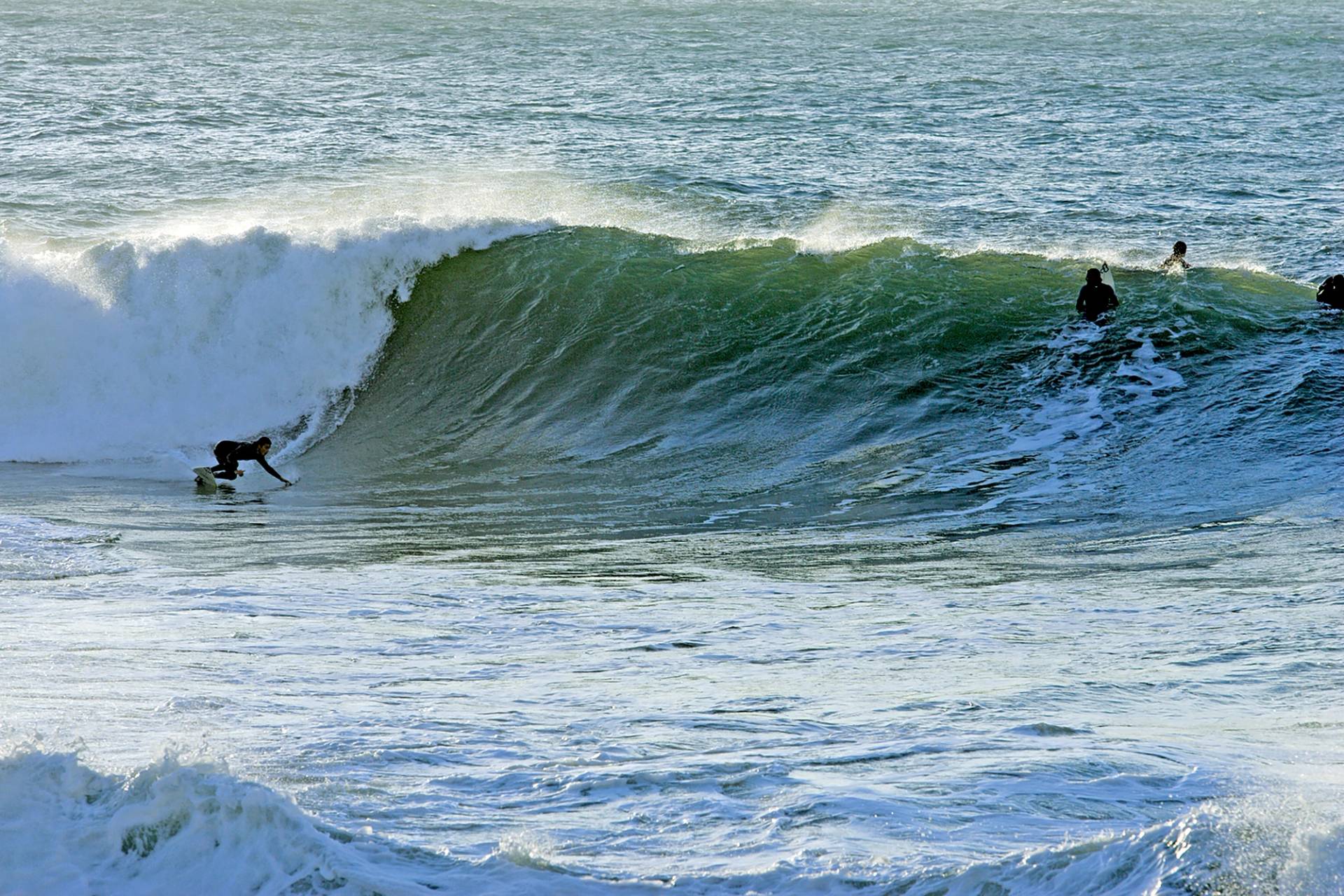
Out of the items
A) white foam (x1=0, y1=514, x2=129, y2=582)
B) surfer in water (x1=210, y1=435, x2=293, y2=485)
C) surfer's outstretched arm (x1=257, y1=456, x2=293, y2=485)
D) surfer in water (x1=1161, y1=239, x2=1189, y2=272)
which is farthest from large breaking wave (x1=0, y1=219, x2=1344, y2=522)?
white foam (x1=0, y1=514, x2=129, y2=582)

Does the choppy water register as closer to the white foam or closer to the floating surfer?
the white foam

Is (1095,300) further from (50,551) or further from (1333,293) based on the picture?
(50,551)

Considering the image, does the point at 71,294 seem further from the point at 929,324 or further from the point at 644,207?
the point at 929,324

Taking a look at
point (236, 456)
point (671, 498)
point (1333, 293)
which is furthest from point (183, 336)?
point (1333, 293)

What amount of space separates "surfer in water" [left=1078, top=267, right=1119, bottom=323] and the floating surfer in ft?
8.02

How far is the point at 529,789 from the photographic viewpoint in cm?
511

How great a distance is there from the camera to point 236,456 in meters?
12.7

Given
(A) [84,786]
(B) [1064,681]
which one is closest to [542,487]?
(B) [1064,681]

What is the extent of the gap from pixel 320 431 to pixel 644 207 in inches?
339

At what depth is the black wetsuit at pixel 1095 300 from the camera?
15578 millimetres

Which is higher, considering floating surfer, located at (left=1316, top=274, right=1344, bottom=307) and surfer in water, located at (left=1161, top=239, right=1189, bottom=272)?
surfer in water, located at (left=1161, top=239, right=1189, bottom=272)

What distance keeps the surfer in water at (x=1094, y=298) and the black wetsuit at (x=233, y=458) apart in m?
9.45

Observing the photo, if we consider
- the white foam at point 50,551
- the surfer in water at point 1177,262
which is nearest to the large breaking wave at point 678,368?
the surfer in water at point 1177,262

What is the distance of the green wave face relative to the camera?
1166cm
